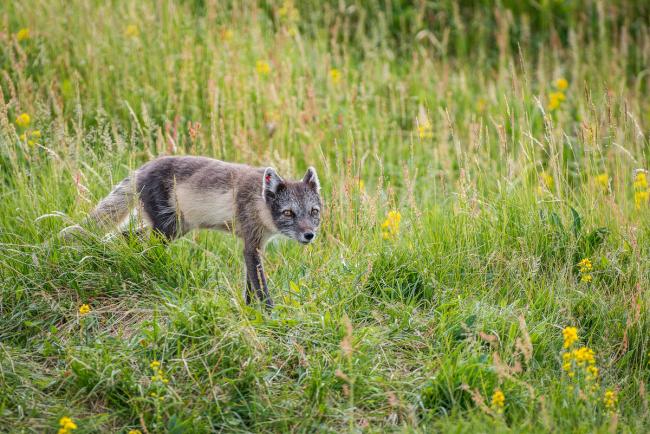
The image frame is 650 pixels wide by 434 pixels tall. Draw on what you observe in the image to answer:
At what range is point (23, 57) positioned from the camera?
728 centimetres

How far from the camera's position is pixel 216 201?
232 inches

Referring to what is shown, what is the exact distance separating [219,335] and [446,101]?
5.30 m

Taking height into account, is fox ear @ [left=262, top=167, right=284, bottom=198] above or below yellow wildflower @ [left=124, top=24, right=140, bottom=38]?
below

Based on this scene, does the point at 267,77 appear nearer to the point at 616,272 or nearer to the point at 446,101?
the point at 446,101

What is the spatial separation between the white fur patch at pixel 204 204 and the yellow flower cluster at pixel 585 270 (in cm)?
257

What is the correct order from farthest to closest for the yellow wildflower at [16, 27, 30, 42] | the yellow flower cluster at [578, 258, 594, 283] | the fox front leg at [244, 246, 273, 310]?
the yellow wildflower at [16, 27, 30, 42] → the fox front leg at [244, 246, 273, 310] → the yellow flower cluster at [578, 258, 594, 283]

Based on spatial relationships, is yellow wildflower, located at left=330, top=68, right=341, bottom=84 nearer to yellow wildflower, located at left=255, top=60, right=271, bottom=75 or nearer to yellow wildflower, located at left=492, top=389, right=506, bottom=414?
yellow wildflower, located at left=255, top=60, right=271, bottom=75

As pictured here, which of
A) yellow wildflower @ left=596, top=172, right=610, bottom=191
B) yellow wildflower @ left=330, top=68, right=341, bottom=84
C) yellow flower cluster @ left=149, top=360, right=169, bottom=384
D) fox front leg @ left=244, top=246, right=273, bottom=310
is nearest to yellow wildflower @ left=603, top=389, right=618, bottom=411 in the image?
yellow wildflower @ left=596, top=172, right=610, bottom=191

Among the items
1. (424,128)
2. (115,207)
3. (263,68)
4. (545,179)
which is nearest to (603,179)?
(545,179)

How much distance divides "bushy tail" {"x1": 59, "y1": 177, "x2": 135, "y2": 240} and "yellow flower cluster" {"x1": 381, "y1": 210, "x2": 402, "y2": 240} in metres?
1.90

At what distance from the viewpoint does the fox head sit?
5.73 metres

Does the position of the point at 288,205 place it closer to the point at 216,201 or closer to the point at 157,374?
→ the point at 216,201

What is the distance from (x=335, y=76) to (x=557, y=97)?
8.43ft

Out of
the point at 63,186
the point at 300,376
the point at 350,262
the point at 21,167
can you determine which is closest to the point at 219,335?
the point at 300,376
